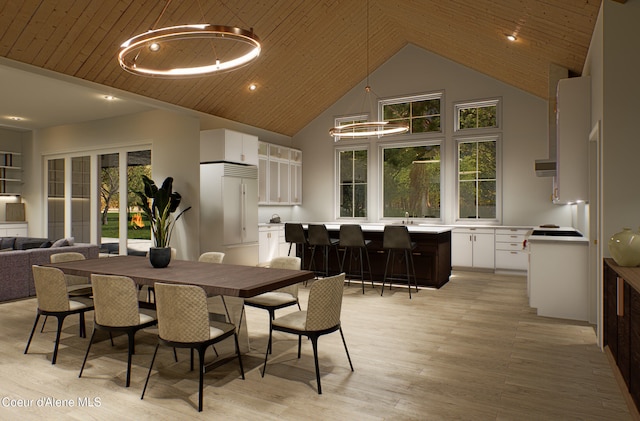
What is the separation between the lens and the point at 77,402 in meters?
2.83

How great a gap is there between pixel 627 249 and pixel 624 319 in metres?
0.54

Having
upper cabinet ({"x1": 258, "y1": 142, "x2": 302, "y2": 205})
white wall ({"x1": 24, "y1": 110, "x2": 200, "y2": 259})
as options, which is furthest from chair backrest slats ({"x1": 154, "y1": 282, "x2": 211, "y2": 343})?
upper cabinet ({"x1": 258, "y1": 142, "x2": 302, "y2": 205})

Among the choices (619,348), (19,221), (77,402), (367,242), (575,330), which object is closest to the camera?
(77,402)

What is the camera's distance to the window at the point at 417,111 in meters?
9.02

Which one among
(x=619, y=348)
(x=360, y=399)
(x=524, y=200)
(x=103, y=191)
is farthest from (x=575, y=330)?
(x=103, y=191)

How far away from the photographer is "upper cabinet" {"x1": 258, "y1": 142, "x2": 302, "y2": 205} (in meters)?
9.17

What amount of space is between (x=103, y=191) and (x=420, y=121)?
664 centimetres

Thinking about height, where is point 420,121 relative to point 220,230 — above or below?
above

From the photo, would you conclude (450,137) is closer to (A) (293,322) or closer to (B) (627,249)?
(B) (627,249)

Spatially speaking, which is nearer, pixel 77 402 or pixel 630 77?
pixel 77 402

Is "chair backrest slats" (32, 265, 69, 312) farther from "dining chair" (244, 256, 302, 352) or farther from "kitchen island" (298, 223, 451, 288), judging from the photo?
"kitchen island" (298, 223, 451, 288)

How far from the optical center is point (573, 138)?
4746 millimetres

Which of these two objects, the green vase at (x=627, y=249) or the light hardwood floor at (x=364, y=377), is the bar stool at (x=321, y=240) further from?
the green vase at (x=627, y=249)

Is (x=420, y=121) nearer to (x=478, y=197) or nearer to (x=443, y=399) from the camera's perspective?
(x=478, y=197)
